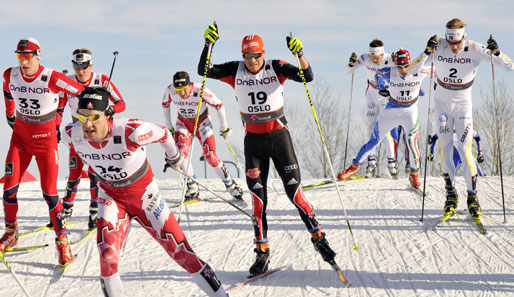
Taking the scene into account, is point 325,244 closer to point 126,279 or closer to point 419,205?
point 126,279

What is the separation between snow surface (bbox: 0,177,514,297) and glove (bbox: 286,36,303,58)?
2.83 metres

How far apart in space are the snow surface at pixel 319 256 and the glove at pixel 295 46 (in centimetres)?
283

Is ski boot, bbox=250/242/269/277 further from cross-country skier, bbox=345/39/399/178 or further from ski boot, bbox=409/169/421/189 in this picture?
cross-country skier, bbox=345/39/399/178

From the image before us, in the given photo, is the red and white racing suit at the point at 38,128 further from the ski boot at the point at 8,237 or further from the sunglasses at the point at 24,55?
the ski boot at the point at 8,237

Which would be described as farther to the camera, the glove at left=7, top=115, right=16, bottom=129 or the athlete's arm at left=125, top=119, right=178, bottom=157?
the glove at left=7, top=115, right=16, bottom=129

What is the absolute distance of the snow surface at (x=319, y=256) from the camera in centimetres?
646

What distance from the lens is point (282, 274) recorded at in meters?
6.83

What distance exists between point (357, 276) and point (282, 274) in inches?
37.8

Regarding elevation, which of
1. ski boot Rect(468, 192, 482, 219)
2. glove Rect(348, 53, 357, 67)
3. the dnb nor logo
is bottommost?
ski boot Rect(468, 192, 482, 219)

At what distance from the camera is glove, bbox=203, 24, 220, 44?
6.43m

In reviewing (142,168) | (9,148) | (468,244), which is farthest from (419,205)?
(9,148)

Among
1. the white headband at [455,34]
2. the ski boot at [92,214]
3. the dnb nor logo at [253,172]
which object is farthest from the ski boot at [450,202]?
the ski boot at [92,214]

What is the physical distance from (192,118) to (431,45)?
182 inches

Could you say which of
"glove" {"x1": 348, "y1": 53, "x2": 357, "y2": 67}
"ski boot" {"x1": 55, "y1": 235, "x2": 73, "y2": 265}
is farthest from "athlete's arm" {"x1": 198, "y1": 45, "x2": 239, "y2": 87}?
"glove" {"x1": 348, "y1": 53, "x2": 357, "y2": 67}
